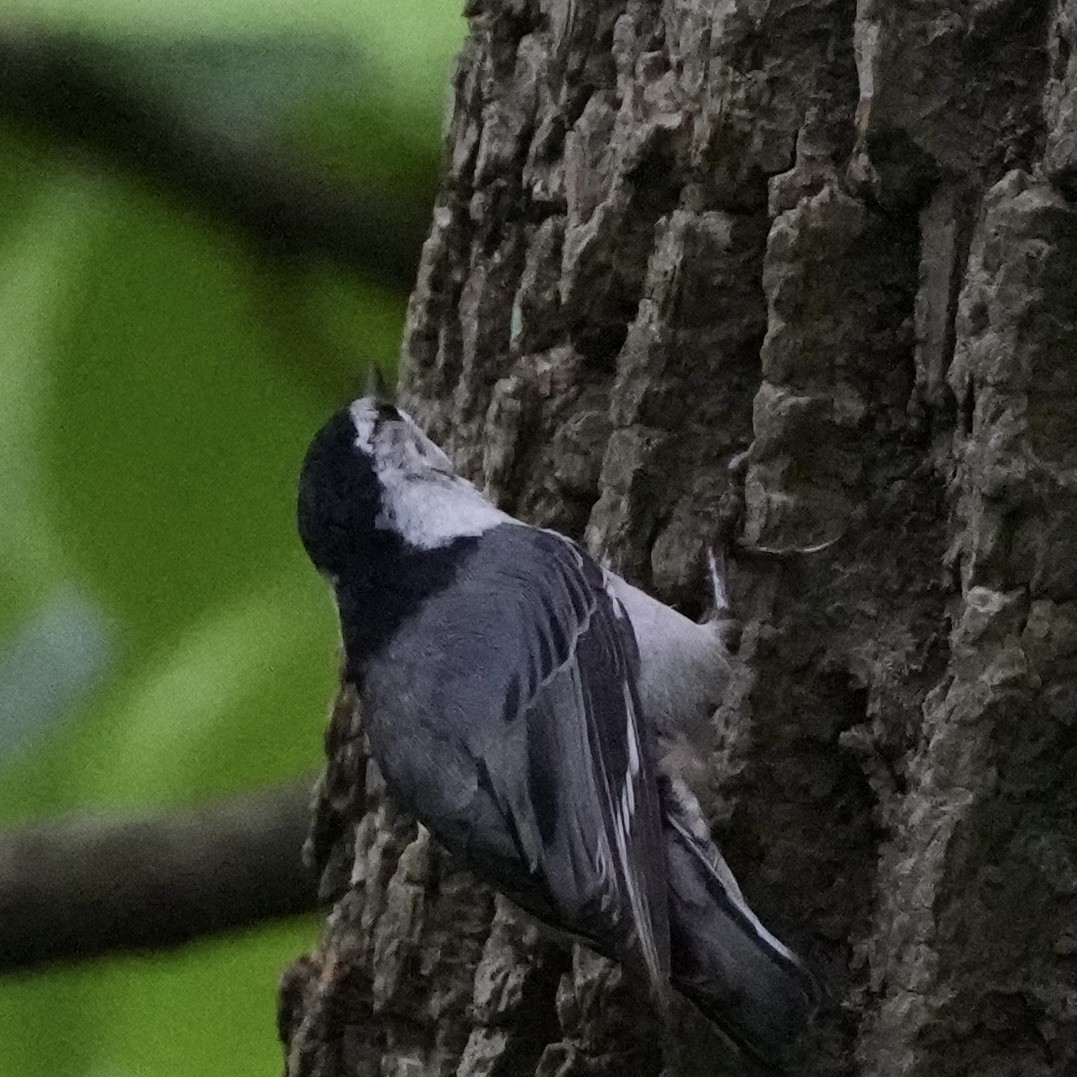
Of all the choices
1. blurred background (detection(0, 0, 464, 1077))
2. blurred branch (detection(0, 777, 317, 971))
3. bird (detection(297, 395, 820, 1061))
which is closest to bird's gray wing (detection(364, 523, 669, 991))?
bird (detection(297, 395, 820, 1061))

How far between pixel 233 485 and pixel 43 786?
38cm

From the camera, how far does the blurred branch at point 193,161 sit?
1568 millimetres

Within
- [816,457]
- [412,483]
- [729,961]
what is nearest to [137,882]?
[412,483]

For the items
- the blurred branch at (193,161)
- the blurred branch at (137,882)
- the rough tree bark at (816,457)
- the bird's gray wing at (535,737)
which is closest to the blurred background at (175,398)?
the blurred branch at (193,161)

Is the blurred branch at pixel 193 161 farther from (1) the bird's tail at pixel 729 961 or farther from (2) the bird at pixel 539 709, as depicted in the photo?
(1) the bird's tail at pixel 729 961

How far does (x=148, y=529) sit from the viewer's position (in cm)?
163

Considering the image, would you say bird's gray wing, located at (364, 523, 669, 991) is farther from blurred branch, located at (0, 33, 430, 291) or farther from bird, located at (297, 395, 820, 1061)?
blurred branch, located at (0, 33, 430, 291)

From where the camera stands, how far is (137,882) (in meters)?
1.37

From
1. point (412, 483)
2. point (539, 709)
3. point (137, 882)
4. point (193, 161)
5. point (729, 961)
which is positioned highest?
point (193, 161)

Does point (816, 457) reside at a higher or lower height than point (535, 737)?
higher

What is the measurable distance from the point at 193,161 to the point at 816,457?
2.96ft

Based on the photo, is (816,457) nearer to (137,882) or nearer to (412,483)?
(412,483)

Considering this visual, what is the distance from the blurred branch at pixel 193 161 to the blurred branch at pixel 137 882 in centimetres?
60

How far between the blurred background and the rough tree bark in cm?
43
